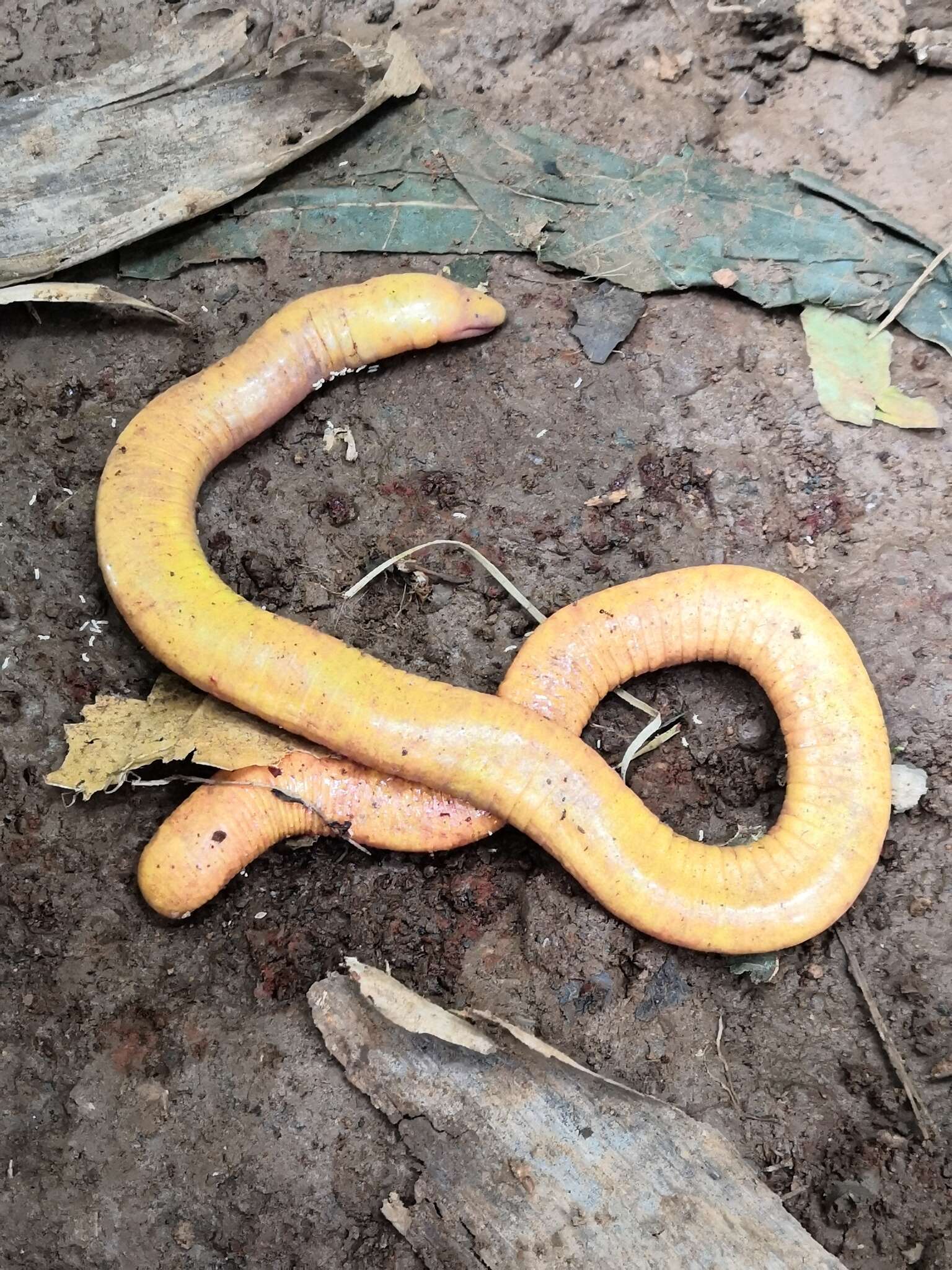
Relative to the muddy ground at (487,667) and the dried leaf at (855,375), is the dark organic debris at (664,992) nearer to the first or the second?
the muddy ground at (487,667)

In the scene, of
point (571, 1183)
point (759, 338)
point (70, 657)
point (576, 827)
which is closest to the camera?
point (571, 1183)

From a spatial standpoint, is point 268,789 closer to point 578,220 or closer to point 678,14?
point 578,220

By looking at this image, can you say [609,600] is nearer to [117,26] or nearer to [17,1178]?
[17,1178]

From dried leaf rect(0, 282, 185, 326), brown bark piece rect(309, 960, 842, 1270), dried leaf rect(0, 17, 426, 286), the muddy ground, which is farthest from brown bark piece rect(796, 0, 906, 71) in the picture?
brown bark piece rect(309, 960, 842, 1270)

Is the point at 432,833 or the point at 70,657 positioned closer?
the point at 432,833

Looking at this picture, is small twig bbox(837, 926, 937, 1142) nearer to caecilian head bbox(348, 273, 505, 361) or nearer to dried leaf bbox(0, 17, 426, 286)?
caecilian head bbox(348, 273, 505, 361)

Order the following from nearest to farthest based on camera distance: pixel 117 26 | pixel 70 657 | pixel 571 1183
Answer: pixel 571 1183
pixel 70 657
pixel 117 26

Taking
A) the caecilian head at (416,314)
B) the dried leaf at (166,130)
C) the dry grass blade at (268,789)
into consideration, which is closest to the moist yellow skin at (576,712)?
the dry grass blade at (268,789)

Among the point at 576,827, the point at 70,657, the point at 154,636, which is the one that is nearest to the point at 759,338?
the point at 576,827
